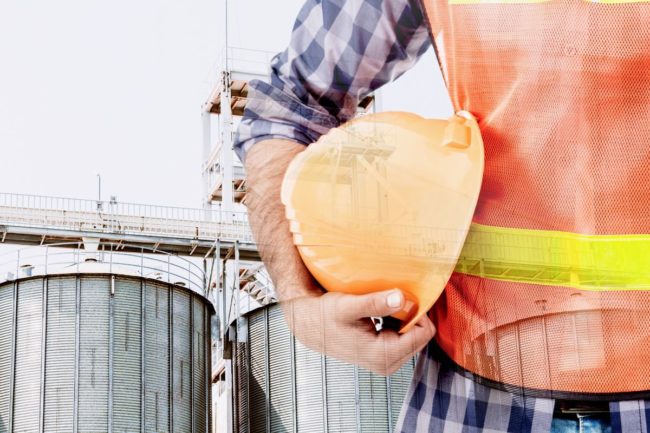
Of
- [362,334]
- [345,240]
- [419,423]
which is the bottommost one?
[419,423]

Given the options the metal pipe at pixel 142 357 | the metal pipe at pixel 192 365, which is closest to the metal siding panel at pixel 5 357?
the metal pipe at pixel 142 357

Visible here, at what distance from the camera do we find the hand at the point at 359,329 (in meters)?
1.46

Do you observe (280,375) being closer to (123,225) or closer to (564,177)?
(123,225)

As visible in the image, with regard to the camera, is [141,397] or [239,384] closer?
[239,384]

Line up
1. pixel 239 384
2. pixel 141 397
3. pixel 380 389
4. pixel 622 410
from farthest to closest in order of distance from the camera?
1. pixel 141 397
2. pixel 239 384
3. pixel 380 389
4. pixel 622 410

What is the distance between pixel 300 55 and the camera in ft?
5.19

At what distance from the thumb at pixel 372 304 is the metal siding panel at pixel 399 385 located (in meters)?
0.11

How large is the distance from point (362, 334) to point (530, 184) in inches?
10.6

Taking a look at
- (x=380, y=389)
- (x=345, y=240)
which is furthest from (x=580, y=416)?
(x=380, y=389)

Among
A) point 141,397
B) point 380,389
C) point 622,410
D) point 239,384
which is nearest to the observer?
point 622,410

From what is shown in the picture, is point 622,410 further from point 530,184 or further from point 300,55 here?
point 300,55

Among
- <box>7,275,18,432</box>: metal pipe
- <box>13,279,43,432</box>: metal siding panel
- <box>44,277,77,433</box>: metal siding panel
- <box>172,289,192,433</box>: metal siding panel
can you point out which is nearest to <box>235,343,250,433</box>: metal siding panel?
<box>172,289,192,433</box>: metal siding panel

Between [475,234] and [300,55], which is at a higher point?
[300,55]

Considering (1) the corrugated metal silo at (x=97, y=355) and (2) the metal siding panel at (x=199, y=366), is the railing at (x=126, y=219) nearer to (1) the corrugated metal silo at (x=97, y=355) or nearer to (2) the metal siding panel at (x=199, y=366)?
(2) the metal siding panel at (x=199, y=366)
